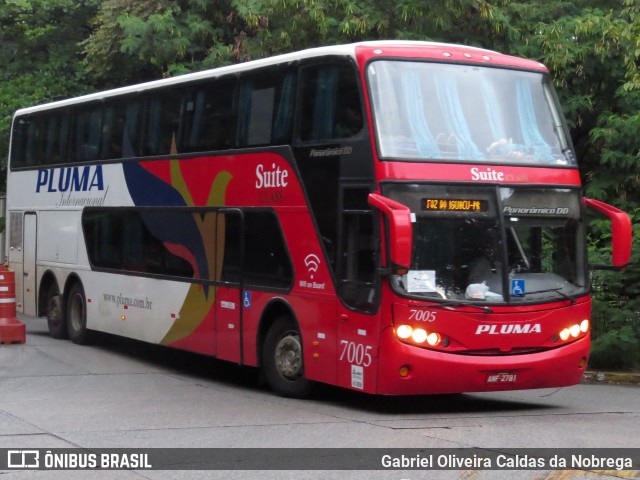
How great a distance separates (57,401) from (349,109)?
464 centimetres

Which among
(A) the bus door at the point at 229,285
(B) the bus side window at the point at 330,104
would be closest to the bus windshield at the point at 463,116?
(B) the bus side window at the point at 330,104

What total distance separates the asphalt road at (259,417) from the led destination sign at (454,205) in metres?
2.17

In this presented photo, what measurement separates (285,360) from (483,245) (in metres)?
3.09

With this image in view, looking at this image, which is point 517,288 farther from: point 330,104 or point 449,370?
point 330,104

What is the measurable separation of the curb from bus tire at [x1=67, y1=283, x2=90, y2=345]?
845 cm

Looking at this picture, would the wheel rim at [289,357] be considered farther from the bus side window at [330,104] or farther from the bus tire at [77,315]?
the bus tire at [77,315]

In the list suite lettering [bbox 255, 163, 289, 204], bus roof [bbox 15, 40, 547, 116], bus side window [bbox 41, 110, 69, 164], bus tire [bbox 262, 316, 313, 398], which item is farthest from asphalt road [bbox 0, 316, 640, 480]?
bus side window [bbox 41, 110, 69, 164]

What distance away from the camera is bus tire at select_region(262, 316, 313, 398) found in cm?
1372

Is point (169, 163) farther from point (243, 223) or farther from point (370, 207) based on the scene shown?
point (370, 207)

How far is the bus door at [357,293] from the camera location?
39.9 ft

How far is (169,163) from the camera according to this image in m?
16.8

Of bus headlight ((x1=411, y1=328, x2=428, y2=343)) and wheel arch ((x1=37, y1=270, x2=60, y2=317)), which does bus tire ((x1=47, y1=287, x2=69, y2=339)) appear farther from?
bus headlight ((x1=411, y1=328, x2=428, y2=343))

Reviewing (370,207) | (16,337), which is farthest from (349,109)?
(16,337)

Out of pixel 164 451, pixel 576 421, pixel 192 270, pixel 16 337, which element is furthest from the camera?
pixel 16 337
